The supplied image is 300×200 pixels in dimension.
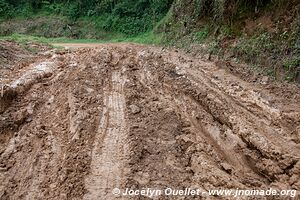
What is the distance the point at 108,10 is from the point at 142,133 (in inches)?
780

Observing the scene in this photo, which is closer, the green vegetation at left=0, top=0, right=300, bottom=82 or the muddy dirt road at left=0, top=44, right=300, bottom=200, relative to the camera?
the muddy dirt road at left=0, top=44, right=300, bottom=200

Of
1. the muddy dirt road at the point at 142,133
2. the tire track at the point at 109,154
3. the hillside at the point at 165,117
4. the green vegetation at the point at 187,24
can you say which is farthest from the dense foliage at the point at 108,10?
the tire track at the point at 109,154

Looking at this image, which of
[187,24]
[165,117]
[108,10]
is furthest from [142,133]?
[108,10]

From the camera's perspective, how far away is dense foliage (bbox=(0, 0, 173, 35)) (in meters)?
21.3

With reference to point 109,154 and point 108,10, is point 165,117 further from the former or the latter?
point 108,10

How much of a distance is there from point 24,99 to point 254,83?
192 inches

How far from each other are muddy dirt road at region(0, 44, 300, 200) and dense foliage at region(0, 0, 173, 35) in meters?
13.2

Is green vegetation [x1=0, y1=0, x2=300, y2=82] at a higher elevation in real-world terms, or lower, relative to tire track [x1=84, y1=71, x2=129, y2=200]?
higher

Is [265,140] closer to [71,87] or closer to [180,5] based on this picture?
[71,87]

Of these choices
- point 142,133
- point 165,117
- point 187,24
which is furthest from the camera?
point 187,24

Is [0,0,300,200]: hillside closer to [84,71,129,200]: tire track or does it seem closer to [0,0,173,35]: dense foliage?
[84,71,129,200]: tire track

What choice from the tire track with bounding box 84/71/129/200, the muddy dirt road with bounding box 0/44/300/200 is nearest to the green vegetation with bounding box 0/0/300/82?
the muddy dirt road with bounding box 0/44/300/200

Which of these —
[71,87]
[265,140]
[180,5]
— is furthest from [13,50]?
[265,140]

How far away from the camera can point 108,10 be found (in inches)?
941
